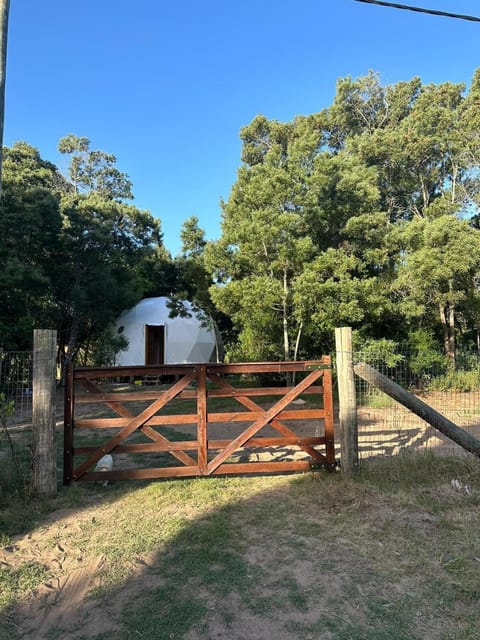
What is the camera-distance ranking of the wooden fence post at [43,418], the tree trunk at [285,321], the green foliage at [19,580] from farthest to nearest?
1. the tree trunk at [285,321]
2. the wooden fence post at [43,418]
3. the green foliage at [19,580]

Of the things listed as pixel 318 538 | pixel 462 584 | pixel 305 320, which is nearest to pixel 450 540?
pixel 462 584

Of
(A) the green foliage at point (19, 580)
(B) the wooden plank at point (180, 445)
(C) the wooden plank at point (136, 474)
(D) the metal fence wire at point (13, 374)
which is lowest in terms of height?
(A) the green foliage at point (19, 580)

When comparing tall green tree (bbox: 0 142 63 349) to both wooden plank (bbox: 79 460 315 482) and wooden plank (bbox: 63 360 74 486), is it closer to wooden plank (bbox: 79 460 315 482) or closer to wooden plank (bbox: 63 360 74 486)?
wooden plank (bbox: 63 360 74 486)

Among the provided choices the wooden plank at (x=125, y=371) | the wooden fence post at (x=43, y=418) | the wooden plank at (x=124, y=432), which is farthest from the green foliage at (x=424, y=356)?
the wooden fence post at (x=43, y=418)

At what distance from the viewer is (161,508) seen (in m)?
4.50

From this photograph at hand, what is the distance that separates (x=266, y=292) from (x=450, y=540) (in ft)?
28.2

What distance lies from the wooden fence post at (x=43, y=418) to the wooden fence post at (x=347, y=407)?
3238 millimetres

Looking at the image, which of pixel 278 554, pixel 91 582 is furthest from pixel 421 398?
pixel 91 582

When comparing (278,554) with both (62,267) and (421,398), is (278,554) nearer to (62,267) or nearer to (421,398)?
(421,398)

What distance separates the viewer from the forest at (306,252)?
39.4 ft

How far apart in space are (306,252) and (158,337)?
43.4ft

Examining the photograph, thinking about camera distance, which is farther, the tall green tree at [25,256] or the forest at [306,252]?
the tall green tree at [25,256]

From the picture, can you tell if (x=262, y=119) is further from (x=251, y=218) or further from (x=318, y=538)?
(x=318, y=538)

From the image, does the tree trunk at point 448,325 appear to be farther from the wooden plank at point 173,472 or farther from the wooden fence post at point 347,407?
the wooden plank at point 173,472
